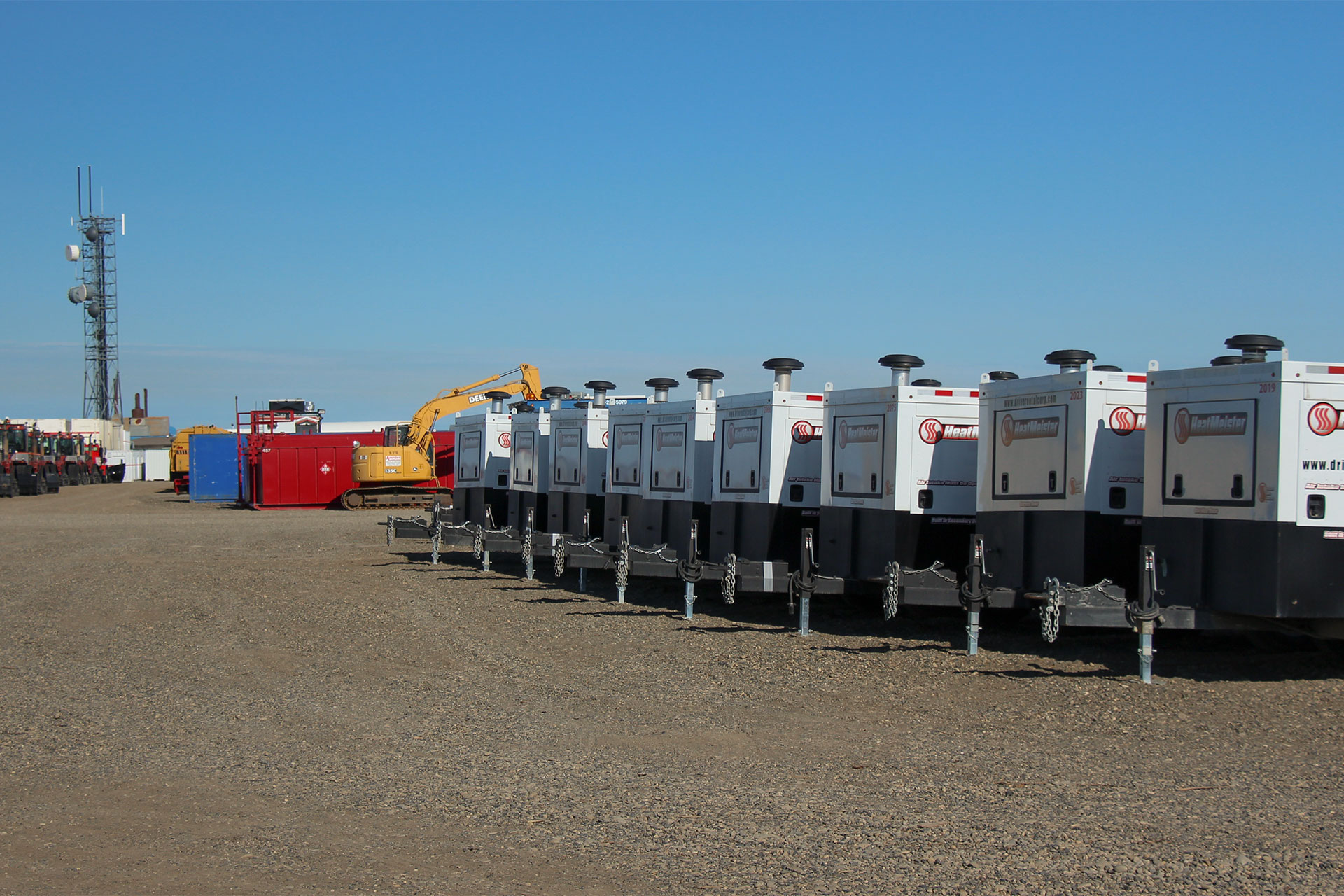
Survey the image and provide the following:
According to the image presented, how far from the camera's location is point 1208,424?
10.5 m

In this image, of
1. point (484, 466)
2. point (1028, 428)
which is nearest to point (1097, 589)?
point (1028, 428)

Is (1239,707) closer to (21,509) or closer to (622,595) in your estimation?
(622,595)

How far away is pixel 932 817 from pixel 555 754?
2689 mm

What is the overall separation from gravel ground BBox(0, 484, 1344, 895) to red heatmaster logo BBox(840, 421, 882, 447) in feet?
7.08

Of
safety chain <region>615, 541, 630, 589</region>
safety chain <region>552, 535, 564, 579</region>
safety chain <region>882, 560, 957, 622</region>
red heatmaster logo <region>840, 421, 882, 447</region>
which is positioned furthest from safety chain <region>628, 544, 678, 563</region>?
safety chain <region>882, 560, 957, 622</region>

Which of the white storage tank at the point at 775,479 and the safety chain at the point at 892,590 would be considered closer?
the safety chain at the point at 892,590

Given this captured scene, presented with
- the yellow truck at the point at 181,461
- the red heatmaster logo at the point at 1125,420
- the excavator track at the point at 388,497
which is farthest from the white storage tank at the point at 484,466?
the yellow truck at the point at 181,461

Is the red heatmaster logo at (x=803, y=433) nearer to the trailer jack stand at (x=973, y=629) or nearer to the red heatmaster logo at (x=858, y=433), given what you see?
the red heatmaster logo at (x=858, y=433)

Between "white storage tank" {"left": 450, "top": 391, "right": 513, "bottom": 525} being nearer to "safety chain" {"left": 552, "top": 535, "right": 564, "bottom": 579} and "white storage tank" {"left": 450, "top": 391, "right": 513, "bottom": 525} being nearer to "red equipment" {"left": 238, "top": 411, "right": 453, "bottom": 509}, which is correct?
"safety chain" {"left": 552, "top": 535, "right": 564, "bottom": 579}

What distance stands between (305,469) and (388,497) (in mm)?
3240

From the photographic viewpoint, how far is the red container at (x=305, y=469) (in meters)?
41.2

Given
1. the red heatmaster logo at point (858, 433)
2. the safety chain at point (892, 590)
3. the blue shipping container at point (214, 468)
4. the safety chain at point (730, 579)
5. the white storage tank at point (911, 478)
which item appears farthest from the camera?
the blue shipping container at point (214, 468)

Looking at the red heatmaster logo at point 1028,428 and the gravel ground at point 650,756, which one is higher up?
the red heatmaster logo at point 1028,428

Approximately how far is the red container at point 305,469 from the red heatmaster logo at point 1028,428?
3082 centimetres
